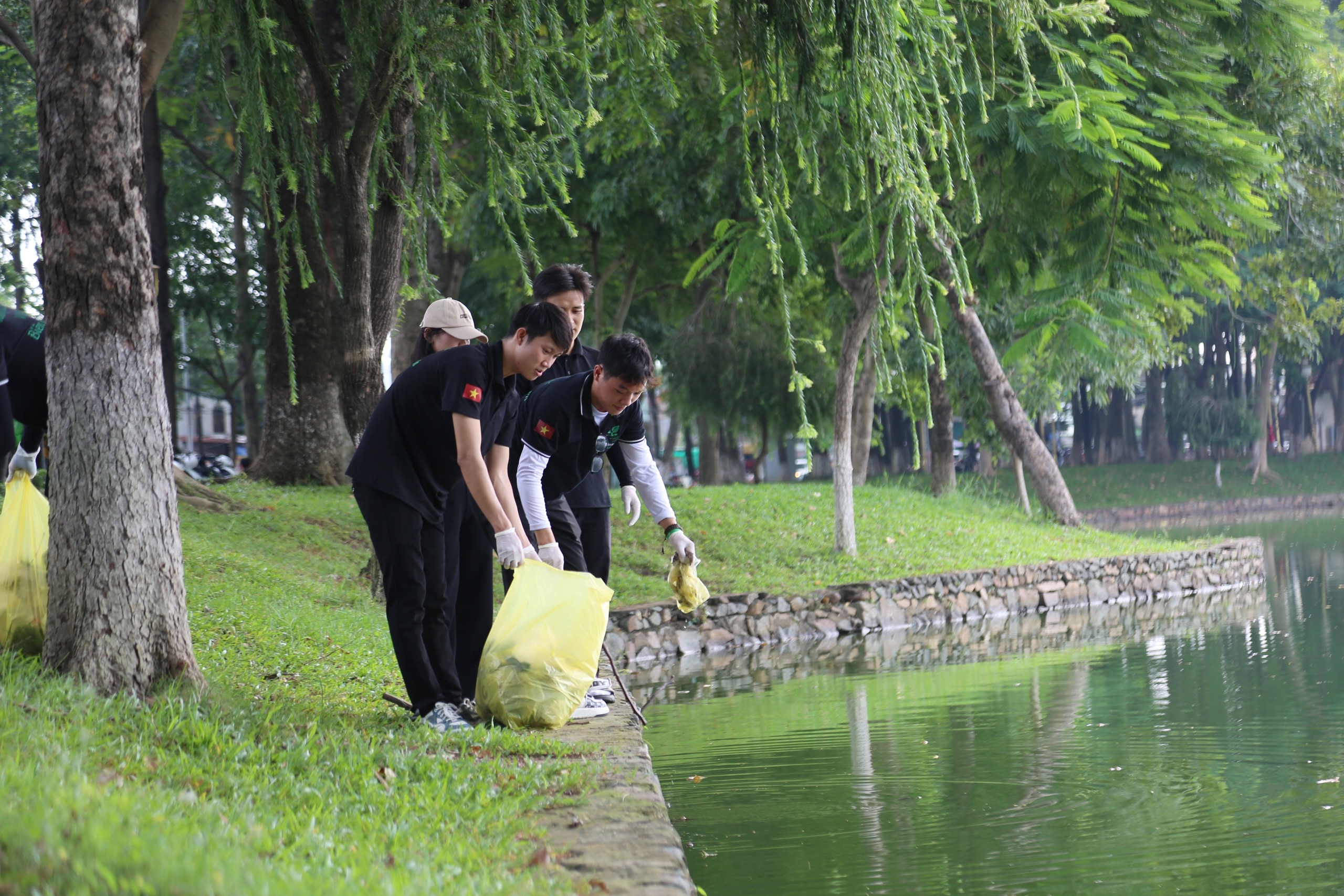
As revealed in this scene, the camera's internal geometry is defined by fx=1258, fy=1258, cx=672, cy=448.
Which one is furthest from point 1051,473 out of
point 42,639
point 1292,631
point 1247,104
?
point 42,639

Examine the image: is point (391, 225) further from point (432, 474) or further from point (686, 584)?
point (432, 474)

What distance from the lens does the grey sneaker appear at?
182 inches

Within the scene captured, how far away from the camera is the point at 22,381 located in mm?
5551

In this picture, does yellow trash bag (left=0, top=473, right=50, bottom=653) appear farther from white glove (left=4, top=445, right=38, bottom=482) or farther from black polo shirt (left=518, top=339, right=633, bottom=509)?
black polo shirt (left=518, top=339, right=633, bottom=509)

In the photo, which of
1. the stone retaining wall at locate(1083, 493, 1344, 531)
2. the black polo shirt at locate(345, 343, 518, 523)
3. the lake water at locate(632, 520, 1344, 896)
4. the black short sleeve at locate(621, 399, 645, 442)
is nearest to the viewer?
the lake water at locate(632, 520, 1344, 896)

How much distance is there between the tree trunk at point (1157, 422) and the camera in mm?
42000

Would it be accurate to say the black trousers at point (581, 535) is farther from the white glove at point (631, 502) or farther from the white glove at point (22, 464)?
the white glove at point (22, 464)

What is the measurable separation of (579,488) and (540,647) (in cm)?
139

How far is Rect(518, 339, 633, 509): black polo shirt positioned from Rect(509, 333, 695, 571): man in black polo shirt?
98 millimetres

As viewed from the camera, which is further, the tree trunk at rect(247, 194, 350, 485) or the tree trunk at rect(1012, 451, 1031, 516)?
the tree trunk at rect(1012, 451, 1031, 516)

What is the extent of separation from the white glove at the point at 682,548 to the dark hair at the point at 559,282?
1180mm

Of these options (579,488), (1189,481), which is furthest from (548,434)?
(1189,481)

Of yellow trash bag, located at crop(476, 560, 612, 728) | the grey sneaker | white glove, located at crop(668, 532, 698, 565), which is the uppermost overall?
Answer: white glove, located at crop(668, 532, 698, 565)

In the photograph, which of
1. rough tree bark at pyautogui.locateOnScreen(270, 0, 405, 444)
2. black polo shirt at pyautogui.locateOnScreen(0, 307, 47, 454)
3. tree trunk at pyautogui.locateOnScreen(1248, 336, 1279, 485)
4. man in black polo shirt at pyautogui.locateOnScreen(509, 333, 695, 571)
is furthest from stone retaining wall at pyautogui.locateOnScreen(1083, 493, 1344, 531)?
black polo shirt at pyautogui.locateOnScreen(0, 307, 47, 454)
